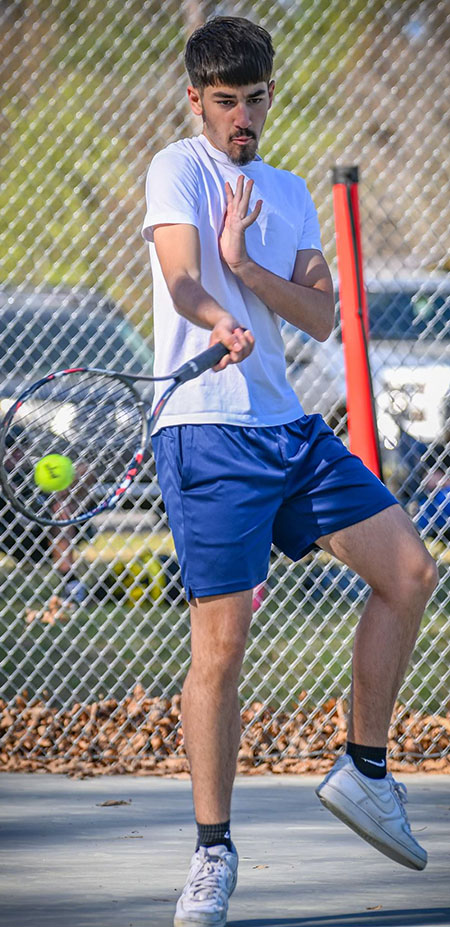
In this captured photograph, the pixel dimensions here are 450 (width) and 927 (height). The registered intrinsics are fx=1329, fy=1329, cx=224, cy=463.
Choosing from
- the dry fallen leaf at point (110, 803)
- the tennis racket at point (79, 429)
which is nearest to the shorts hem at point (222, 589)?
the tennis racket at point (79, 429)

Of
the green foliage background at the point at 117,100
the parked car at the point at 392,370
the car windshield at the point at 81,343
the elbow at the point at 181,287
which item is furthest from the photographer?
the parked car at the point at 392,370

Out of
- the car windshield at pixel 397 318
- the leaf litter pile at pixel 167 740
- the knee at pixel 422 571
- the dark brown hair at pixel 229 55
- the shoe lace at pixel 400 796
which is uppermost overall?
the dark brown hair at pixel 229 55

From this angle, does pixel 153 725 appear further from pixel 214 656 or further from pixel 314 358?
pixel 314 358

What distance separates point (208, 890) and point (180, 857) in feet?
2.58

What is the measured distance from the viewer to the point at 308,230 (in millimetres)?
3400

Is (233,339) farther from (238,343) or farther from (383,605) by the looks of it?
(383,605)

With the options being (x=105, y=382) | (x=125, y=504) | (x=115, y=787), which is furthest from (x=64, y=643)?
(x=105, y=382)

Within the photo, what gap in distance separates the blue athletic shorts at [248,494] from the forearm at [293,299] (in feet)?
0.84

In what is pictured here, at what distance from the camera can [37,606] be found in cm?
856

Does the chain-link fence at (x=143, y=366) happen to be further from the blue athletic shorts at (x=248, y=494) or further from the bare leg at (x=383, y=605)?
the blue athletic shorts at (x=248, y=494)

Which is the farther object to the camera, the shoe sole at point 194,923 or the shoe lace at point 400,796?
the shoe lace at point 400,796

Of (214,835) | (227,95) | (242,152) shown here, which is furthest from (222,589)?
(227,95)

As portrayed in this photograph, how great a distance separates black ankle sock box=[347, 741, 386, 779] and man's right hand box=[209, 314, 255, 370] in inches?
39.2

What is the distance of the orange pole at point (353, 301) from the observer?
4820mm
